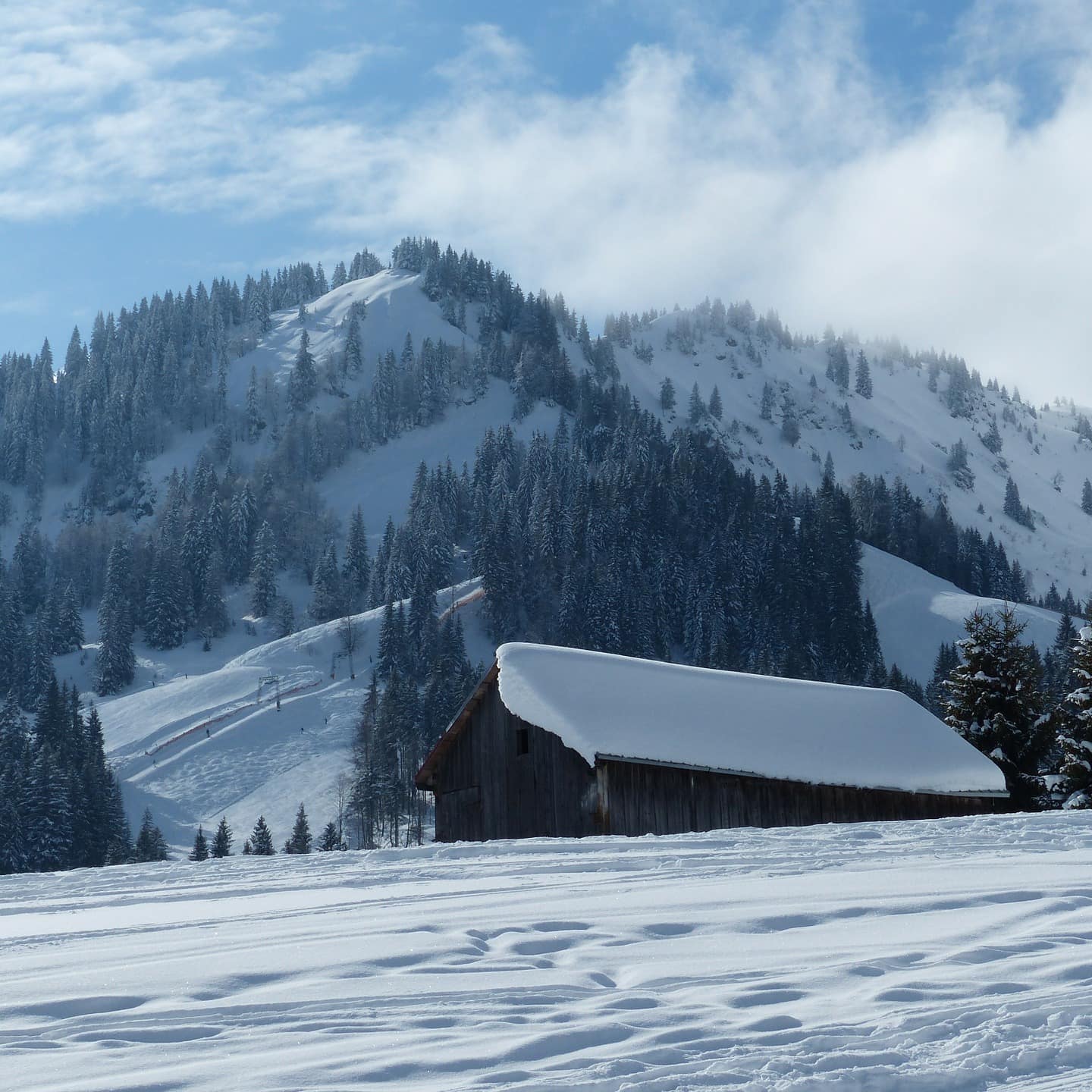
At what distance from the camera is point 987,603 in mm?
128375

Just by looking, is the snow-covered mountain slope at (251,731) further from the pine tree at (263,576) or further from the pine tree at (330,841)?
the pine tree at (263,576)

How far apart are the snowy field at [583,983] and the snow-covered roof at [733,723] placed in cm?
1430

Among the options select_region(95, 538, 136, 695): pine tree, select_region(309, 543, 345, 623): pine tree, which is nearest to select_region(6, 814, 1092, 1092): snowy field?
select_region(95, 538, 136, 695): pine tree

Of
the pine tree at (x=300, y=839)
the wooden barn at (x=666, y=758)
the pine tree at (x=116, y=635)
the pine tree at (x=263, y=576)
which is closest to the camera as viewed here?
the wooden barn at (x=666, y=758)

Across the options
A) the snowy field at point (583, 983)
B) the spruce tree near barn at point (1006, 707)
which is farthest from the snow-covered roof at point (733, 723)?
the snowy field at point (583, 983)

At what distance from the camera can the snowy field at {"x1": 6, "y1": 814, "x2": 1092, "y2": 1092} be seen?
15.8 feet

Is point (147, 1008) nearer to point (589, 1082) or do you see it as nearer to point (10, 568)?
point (589, 1082)

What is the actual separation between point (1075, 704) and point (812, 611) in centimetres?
9366

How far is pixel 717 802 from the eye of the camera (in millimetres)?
24859

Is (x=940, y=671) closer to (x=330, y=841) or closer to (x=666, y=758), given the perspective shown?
(x=330, y=841)

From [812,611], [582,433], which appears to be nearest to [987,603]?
[812,611]

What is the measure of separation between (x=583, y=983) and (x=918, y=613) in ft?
432

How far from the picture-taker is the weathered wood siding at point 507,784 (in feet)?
79.9

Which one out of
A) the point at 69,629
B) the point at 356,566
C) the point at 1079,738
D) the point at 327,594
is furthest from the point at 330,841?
the point at 356,566
